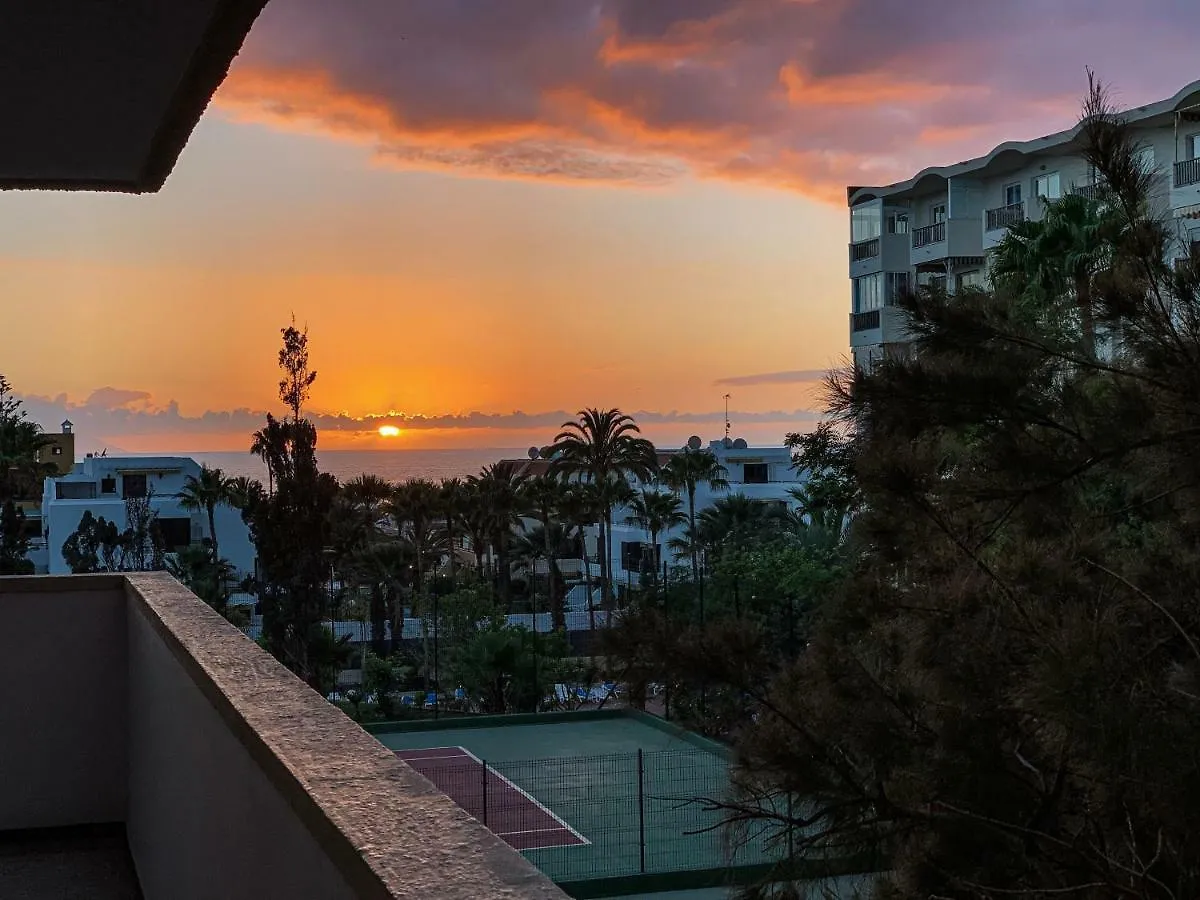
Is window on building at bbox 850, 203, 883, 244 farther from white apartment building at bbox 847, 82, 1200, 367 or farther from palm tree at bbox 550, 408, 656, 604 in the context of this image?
palm tree at bbox 550, 408, 656, 604

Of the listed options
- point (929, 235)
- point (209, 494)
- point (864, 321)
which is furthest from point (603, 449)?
point (929, 235)

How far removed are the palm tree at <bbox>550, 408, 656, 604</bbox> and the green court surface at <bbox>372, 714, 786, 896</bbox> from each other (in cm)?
1512

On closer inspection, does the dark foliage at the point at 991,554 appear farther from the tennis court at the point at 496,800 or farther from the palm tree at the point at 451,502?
the palm tree at the point at 451,502

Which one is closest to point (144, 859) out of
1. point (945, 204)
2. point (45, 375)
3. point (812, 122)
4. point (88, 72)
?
point (88, 72)

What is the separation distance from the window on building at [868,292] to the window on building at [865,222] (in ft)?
3.42

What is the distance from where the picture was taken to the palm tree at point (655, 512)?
47.5 meters

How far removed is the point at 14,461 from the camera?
30.6m

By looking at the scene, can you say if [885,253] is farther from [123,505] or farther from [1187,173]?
[123,505]

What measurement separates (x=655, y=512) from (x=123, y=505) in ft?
63.8

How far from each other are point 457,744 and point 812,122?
71.6 ft

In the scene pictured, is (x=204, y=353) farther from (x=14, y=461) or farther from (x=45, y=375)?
(x=45, y=375)

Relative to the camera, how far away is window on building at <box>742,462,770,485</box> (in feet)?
185

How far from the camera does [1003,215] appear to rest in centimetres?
2736

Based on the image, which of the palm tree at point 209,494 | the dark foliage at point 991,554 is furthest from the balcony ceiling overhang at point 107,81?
the palm tree at point 209,494
